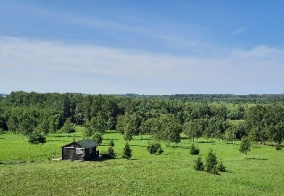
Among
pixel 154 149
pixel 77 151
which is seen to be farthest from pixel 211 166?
pixel 77 151

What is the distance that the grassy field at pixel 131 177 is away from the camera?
163 ft

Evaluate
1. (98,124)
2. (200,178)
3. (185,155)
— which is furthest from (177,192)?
(98,124)

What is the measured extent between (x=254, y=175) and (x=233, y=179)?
6225 mm

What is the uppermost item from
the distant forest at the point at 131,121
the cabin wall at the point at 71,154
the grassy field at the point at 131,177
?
the distant forest at the point at 131,121

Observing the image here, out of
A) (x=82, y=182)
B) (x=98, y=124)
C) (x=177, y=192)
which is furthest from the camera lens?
(x=98, y=124)

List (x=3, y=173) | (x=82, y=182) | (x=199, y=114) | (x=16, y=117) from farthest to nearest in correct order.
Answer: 1. (x=199, y=114)
2. (x=16, y=117)
3. (x=3, y=173)
4. (x=82, y=182)

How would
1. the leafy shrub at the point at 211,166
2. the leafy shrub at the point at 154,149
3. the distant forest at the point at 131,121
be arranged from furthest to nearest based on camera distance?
the distant forest at the point at 131,121 < the leafy shrub at the point at 154,149 < the leafy shrub at the point at 211,166

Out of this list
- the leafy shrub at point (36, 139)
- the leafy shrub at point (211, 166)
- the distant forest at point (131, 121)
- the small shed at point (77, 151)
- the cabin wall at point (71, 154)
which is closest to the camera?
the leafy shrub at point (211, 166)

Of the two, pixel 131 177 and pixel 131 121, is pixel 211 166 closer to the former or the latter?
pixel 131 177

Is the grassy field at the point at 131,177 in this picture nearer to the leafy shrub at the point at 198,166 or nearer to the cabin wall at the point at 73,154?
the leafy shrub at the point at 198,166

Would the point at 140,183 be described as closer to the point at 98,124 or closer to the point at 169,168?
the point at 169,168

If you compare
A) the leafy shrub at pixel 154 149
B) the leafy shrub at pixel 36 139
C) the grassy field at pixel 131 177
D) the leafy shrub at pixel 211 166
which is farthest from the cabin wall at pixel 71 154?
the leafy shrub at pixel 211 166

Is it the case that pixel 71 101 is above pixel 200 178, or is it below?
above

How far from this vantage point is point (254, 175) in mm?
63531
